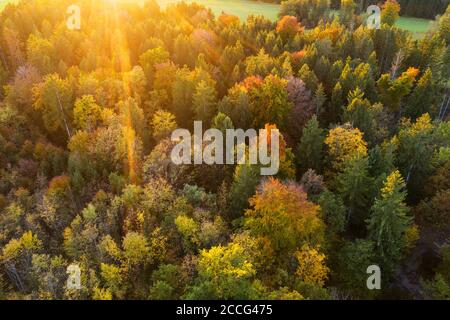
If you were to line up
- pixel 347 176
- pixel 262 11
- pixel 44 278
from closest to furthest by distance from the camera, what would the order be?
pixel 44 278
pixel 347 176
pixel 262 11

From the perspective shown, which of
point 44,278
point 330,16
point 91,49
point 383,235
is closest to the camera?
point 44,278

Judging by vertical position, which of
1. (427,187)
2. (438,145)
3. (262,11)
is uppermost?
(262,11)

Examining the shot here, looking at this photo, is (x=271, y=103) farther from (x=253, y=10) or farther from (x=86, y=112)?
(x=253, y=10)

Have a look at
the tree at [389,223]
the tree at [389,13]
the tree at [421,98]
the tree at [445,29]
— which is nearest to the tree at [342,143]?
the tree at [389,223]

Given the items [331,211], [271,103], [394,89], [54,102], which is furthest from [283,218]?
[394,89]

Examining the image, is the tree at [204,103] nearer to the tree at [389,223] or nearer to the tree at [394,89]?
the tree at [389,223]

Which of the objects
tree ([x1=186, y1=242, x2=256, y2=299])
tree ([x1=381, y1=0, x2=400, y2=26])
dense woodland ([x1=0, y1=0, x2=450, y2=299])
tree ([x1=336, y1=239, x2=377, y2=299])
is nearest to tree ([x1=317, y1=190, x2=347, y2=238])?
dense woodland ([x1=0, y1=0, x2=450, y2=299])

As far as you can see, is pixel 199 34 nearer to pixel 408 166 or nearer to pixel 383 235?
pixel 408 166

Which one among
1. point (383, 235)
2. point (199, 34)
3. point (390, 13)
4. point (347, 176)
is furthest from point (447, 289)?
point (390, 13)
